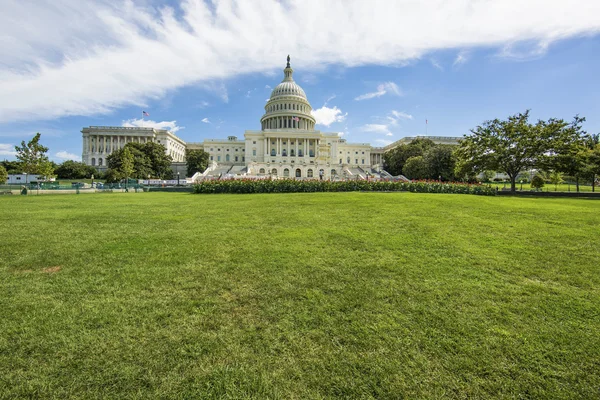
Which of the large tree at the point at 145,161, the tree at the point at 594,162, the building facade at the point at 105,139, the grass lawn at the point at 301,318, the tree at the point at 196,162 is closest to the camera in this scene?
the grass lawn at the point at 301,318

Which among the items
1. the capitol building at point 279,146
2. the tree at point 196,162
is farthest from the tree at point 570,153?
the tree at point 196,162

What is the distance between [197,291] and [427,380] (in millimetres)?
3078

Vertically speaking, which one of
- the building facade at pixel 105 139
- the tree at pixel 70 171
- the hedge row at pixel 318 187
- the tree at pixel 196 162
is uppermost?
the building facade at pixel 105 139

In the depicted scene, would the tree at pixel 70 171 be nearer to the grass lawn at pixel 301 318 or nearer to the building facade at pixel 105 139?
the building facade at pixel 105 139

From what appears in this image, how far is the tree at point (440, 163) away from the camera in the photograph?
46312 mm

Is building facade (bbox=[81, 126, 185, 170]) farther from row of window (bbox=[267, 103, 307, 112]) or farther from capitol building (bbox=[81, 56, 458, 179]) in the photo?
row of window (bbox=[267, 103, 307, 112])

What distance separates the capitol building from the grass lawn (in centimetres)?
6347

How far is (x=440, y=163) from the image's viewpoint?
47.8m

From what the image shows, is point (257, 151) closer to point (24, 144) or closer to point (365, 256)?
point (24, 144)

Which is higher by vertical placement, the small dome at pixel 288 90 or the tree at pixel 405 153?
the small dome at pixel 288 90

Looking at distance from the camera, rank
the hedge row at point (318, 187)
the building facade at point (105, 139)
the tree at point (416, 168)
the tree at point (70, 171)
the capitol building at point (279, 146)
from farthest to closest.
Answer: the building facade at point (105, 139)
the capitol building at point (279, 146)
the tree at point (70, 171)
the tree at point (416, 168)
the hedge row at point (318, 187)

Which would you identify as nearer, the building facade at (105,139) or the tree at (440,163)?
the tree at (440,163)

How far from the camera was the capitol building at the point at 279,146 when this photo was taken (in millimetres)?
71938

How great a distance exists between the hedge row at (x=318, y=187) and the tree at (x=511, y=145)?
471cm
